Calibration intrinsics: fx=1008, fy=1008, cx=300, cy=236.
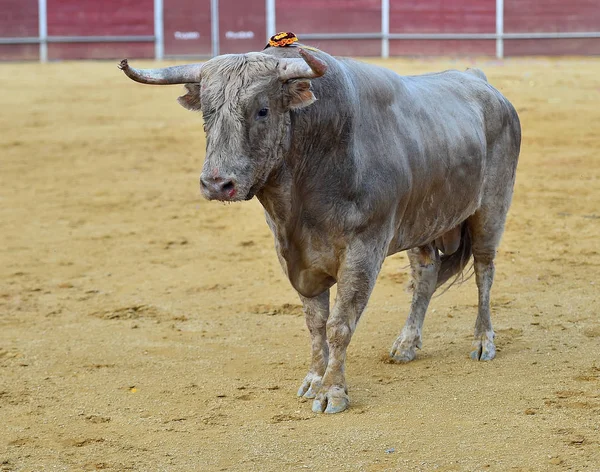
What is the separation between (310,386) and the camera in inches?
157

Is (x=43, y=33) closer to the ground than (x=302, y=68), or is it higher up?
closer to the ground

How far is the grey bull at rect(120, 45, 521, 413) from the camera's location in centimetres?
341

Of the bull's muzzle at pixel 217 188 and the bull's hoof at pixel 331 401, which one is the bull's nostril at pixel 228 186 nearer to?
the bull's muzzle at pixel 217 188

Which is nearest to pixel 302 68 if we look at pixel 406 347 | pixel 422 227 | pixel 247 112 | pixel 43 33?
pixel 247 112

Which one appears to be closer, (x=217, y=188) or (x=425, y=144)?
(x=217, y=188)

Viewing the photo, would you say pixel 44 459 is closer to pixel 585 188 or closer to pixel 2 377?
pixel 2 377

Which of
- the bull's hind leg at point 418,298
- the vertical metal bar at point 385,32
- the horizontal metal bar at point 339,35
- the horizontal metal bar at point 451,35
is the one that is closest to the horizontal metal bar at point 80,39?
the horizontal metal bar at point 339,35

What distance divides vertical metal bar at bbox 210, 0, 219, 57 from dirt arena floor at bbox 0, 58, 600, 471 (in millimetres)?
6878

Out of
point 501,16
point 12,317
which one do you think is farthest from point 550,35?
point 12,317

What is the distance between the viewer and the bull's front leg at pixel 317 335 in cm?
402

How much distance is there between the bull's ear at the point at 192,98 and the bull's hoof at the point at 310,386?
46.0 inches

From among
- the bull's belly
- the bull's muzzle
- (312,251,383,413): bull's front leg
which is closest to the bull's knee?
(312,251,383,413): bull's front leg

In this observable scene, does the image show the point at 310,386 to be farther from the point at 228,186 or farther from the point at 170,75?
the point at 170,75

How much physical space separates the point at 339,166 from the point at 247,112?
48 centimetres
